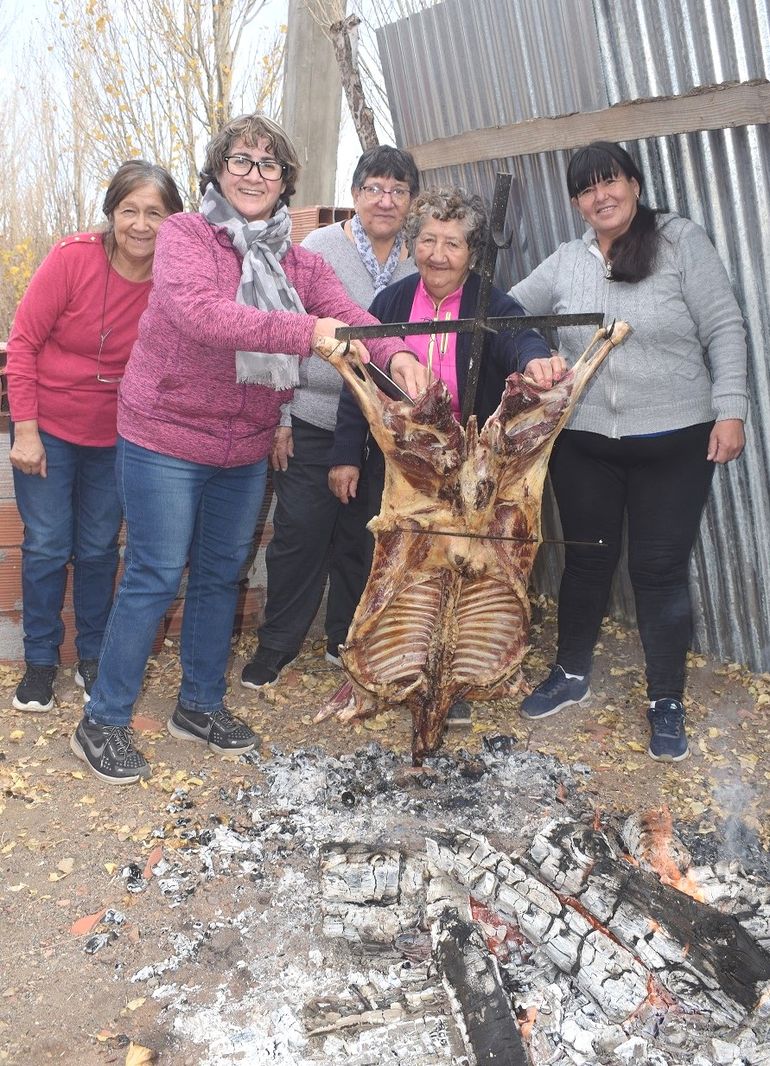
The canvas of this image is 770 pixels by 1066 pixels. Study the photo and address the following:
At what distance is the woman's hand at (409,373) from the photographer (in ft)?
10.5

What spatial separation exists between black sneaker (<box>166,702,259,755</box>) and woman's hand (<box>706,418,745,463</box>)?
2287 mm

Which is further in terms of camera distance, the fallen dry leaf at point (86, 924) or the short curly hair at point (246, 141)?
the short curly hair at point (246, 141)

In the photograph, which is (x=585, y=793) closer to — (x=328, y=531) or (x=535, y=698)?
(x=535, y=698)

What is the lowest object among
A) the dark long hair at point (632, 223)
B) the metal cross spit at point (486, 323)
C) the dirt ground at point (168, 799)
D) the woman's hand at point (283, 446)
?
the dirt ground at point (168, 799)

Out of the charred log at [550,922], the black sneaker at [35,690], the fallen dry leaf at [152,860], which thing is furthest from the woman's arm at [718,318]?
the black sneaker at [35,690]

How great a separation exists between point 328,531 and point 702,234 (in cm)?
212

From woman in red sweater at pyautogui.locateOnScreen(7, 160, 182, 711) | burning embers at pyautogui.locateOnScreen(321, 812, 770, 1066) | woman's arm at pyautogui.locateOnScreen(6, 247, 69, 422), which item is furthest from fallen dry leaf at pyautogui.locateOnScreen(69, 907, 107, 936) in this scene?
woman's arm at pyautogui.locateOnScreen(6, 247, 69, 422)

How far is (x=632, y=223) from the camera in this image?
3.87m

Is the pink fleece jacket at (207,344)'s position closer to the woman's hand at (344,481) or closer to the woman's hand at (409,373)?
the woman's hand at (409,373)

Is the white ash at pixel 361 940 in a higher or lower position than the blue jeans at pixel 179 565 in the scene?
lower

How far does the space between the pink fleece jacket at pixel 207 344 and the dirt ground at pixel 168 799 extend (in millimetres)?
1387

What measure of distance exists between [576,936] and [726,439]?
6.51 ft

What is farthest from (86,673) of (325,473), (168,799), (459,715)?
(459,715)

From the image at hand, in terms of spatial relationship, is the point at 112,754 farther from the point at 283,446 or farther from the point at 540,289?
the point at 540,289
